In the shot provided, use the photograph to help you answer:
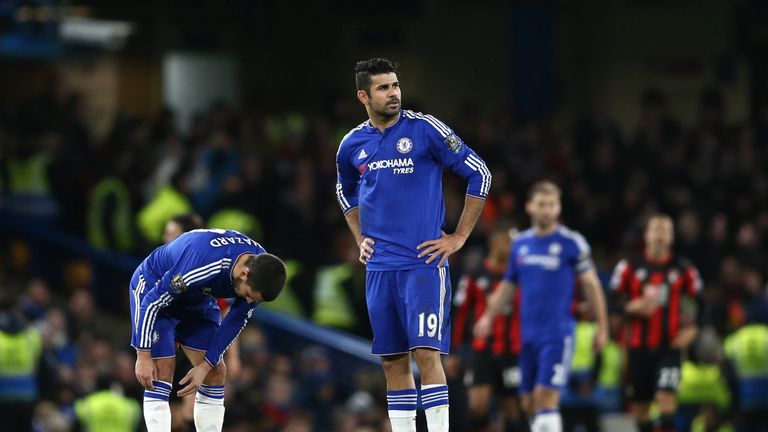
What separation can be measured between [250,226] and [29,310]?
2590 mm

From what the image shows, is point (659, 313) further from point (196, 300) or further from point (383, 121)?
point (196, 300)

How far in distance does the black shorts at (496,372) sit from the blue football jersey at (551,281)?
3.56 ft

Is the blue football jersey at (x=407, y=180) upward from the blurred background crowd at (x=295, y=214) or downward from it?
upward

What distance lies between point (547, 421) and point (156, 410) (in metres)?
4.10

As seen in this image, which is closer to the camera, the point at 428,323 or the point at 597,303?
the point at 428,323

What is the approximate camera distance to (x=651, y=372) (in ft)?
45.2

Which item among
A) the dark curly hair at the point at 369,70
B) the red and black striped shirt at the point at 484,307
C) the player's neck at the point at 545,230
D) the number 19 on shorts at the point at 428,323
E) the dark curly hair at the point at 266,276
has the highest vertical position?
the dark curly hair at the point at 369,70

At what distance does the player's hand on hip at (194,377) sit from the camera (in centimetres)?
910

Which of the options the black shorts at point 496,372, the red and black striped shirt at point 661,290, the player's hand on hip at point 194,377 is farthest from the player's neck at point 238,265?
the red and black striped shirt at point 661,290

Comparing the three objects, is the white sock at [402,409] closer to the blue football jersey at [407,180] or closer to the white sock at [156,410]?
the blue football jersey at [407,180]

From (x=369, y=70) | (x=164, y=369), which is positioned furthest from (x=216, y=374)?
(x=369, y=70)

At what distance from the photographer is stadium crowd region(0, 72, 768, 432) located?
15.4 m

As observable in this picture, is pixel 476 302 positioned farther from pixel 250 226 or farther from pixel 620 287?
pixel 250 226

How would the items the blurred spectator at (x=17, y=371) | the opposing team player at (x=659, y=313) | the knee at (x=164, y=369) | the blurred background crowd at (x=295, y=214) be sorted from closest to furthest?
the knee at (x=164, y=369), the opposing team player at (x=659, y=313), the blurred spectator at (x=17, y=371), the blurred background crowd at (x=295, y=214)
